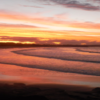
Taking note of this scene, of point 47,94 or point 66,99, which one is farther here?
point 47,94

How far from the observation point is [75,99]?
6375 millimetres

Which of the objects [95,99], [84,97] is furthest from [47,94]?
[95,99]

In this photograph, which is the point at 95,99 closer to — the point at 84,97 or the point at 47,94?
the point at 84,97

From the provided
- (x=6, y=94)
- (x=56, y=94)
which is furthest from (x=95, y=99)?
(x=6, y=94)

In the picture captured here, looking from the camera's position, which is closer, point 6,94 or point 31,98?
point 31,98

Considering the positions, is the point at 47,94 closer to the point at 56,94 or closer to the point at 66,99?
the point at 56,94

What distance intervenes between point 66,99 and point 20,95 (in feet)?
6.42

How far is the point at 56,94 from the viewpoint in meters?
7.01

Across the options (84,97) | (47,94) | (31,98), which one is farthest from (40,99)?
(84,97)

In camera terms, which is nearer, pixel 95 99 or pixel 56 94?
pixel 95 99

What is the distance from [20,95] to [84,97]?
2714mm

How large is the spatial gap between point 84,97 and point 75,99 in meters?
0.47

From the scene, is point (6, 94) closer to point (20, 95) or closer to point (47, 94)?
point (20, 95)

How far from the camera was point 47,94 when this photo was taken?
6.99 metres
